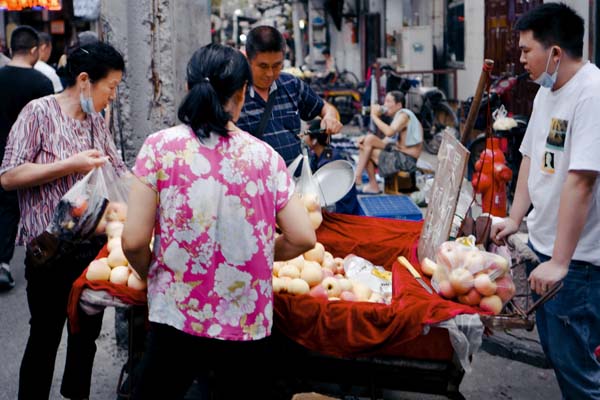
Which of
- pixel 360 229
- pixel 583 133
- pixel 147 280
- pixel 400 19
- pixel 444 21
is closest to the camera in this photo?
pixel 147 280

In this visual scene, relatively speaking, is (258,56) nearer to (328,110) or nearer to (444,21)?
(328,110)

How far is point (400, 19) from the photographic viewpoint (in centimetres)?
2034

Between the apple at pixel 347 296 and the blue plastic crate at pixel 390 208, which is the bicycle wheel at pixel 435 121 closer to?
the blue plastic crate at pixel 390 208

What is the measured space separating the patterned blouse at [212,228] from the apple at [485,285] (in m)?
0.81

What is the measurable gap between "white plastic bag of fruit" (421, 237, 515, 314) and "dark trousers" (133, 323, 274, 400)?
762mm

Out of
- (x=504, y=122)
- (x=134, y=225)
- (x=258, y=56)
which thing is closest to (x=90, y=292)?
(x=134, y=225)

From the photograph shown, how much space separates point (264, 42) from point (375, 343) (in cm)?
209

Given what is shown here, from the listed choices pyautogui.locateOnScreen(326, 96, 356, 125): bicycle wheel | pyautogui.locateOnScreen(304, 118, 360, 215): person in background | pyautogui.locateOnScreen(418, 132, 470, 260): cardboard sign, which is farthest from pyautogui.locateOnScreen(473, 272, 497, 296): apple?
pyautogui.locateOnScreen(326, 96, 356, 125): bicycle wheel

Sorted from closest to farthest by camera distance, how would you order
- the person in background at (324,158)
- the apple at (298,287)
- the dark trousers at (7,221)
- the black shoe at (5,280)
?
1. the apple at (298,287)
2. the person in background at (324,158)
3. the dark trousers at (7,221)
4. the black shoe at (5,280)

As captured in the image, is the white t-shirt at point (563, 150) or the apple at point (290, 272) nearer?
the white t-shirt at point (563, 150)

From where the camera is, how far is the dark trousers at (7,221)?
6.77 meters

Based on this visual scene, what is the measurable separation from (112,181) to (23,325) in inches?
111

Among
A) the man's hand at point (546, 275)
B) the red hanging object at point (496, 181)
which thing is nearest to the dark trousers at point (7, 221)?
the red hanging object at point (496, 181)

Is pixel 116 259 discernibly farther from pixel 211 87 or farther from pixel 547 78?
pixel 547 78
